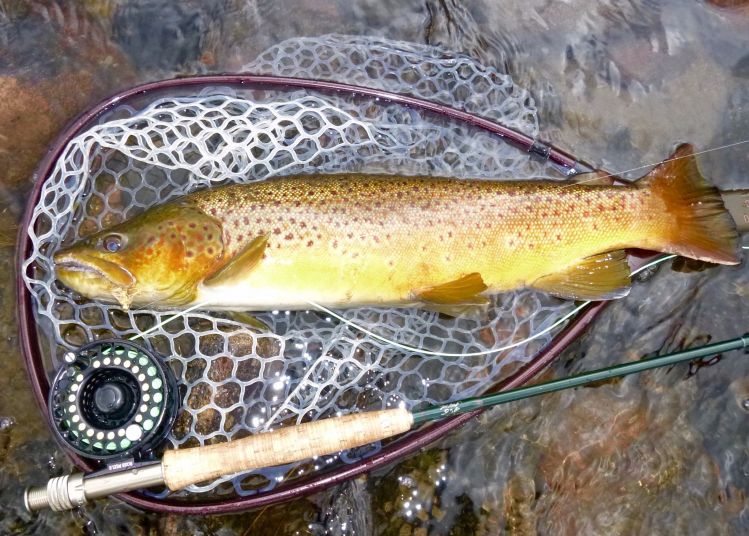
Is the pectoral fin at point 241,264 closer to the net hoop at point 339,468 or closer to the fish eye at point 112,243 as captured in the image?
the fish eye at point 112,243

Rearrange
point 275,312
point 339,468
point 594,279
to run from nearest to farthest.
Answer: point 339,468 → point 594,279 → point 275,312

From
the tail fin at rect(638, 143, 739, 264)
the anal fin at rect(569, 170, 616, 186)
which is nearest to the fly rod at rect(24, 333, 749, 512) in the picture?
the tail fin at rect(638, 143, 739, 264)

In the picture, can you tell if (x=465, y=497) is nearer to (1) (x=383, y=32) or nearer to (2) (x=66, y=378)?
(2) (x=66, y=378)

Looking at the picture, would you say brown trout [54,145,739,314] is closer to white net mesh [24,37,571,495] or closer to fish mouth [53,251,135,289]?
fish mouth [53,251,135,289]

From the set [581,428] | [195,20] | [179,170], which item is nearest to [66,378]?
[179,170]

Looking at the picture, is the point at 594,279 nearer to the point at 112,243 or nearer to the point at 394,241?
the point at 394,241

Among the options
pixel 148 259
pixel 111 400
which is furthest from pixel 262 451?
pixel 148 259

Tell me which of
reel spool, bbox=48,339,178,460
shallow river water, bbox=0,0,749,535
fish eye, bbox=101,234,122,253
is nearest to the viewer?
reel spool, bbox=48,339,178,460
